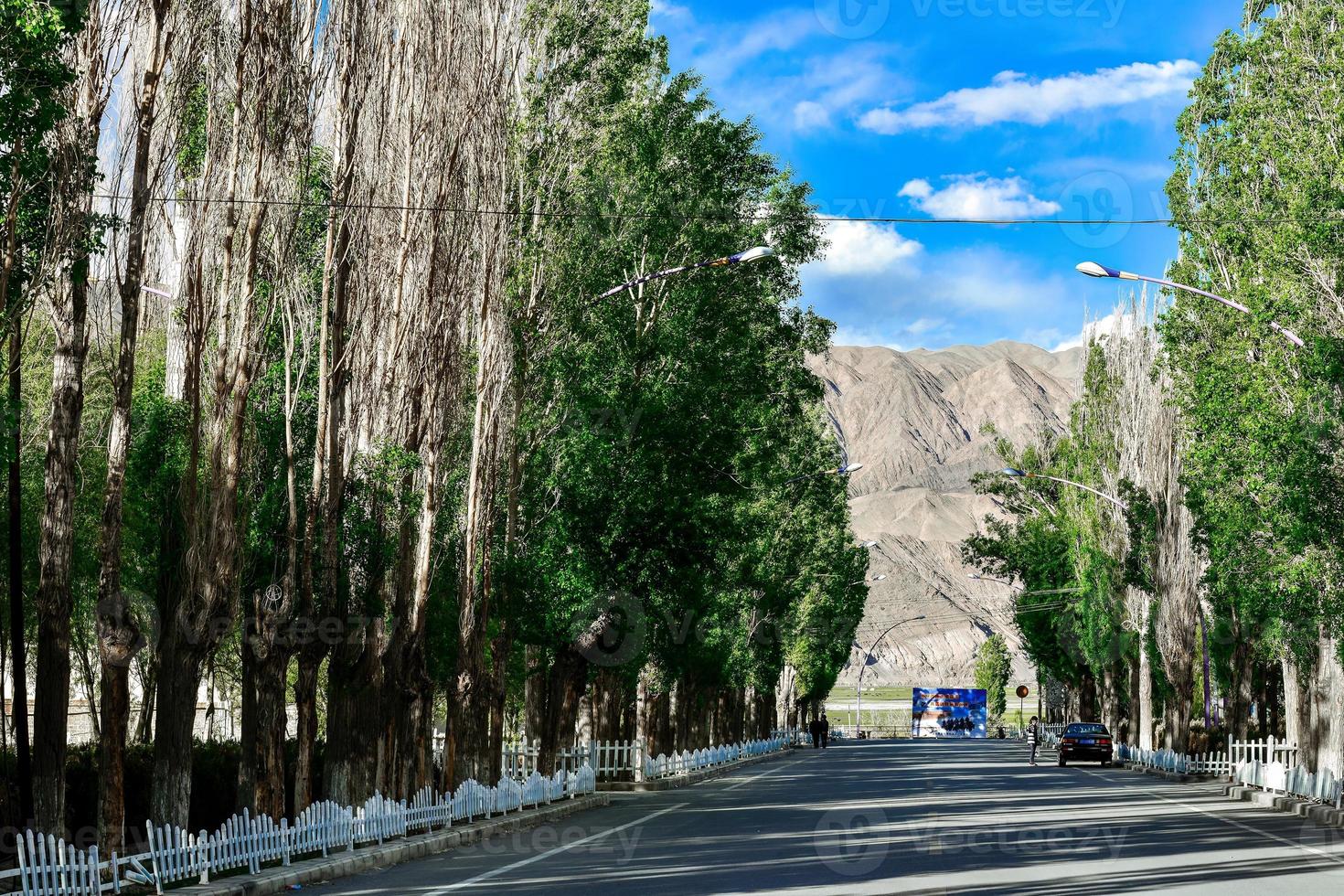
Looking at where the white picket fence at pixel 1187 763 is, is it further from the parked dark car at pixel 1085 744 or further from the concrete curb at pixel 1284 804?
the parked dark car at pixel 1085 744

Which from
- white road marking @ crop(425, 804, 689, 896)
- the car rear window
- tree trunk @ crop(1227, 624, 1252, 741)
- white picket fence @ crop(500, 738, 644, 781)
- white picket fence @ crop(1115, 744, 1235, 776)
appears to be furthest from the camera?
the car rear window

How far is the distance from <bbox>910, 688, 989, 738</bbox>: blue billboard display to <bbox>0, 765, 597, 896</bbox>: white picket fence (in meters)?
105

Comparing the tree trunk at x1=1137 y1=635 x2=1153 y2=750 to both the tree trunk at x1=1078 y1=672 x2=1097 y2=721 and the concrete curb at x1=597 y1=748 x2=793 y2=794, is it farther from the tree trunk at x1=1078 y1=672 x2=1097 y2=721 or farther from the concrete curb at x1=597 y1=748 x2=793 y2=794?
the tree trunk at x1=1078 y1=672 x2=1097 y2=721

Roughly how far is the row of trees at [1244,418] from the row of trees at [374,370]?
1002 centimetres

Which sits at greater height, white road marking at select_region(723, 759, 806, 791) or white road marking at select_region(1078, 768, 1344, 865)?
white road marking at select_region(1078, 768, 1344, 865)

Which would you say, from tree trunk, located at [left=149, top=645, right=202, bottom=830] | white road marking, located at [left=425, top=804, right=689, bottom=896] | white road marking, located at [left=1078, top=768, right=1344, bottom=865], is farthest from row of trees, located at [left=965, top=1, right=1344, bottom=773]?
tree trunk, located at [left=149, top=645, right=202, bottom=830]

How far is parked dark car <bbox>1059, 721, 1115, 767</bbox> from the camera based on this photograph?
6284 cm

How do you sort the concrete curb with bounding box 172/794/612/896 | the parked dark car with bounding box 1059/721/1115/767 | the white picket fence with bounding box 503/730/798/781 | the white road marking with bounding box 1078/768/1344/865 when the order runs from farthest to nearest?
the parked dark car with bounding box 1059/721/1115/767 → the white picket fence with bounding box 503/730/798/781 → the white road marking with bounding box 1078/768/1344/865 → the concrete curb with bounding box 172/794/612/896

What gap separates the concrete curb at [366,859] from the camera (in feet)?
50.3

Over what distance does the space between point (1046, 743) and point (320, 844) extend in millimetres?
64840

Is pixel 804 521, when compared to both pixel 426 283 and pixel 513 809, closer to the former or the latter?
pixel 513 809


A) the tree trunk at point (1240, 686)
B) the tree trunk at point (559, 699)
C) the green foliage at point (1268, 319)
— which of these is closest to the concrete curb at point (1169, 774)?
the tree trunk at point (1240, 686)

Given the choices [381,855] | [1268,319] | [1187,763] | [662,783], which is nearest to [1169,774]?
[1187,763]

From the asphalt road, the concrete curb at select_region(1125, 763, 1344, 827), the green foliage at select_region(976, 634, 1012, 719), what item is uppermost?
the asphalt road
